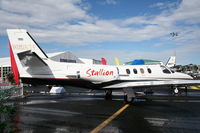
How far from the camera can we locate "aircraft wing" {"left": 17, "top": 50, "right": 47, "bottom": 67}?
11.4 metres

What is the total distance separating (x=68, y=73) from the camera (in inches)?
519

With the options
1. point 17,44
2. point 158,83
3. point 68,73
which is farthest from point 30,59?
point 158,83

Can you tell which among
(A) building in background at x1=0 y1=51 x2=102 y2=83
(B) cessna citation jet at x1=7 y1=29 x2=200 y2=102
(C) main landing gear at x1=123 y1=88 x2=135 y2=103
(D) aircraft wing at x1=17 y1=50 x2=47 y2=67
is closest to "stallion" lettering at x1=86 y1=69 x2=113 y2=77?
(B) cessna citation jet at x1=7 y1=29 x2=200 y2=102

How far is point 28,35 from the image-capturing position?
13.5 metres

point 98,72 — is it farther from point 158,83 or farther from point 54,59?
point 54,59

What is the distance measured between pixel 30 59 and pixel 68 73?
2877 mm

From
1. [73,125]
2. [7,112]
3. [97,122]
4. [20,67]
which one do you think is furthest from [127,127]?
[20,67]

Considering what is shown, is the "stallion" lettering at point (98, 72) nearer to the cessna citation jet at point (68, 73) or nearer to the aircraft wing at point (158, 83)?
the cessna citation jet at point (68, 73)

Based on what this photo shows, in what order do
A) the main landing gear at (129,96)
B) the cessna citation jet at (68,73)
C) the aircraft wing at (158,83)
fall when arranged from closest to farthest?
the aircraft wing at (158,83)
the cessna citation jet at (68,73)
the main landing gear at (129,96)

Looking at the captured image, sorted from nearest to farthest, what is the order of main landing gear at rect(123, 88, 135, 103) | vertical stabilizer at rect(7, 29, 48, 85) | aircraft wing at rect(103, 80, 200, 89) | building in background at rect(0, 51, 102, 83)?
aircraft wing at rect(103, 80, 200, 89)
main landing gear at rect(123, 88, 135, 103)
vertical stabilizer at rect(7, 29, 48, 85)
building in background at rect(0, 51, 102, 83)

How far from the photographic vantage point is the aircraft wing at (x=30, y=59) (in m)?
11.4

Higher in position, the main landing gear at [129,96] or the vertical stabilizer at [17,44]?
the vertical stabilizer at [17,44]

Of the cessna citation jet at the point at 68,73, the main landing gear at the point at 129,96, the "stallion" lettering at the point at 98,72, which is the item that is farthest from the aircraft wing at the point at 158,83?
the "stallion" lettering at the point at 98,72

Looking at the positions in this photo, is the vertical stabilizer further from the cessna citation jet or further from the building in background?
the building in background
